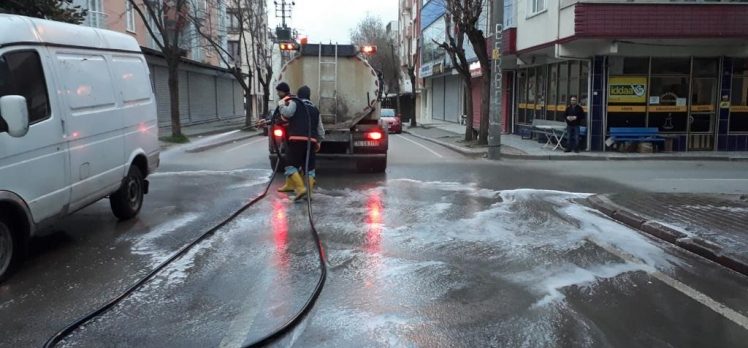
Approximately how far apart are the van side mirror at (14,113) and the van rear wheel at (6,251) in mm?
824

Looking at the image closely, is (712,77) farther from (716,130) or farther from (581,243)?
(581,243)

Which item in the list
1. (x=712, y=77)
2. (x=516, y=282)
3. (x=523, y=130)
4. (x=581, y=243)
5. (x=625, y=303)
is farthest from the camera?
(x=523, y=130)

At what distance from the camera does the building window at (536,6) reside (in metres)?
20.5

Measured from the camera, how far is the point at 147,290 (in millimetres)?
5395

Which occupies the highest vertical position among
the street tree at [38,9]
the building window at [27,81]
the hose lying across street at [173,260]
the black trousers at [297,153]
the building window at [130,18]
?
the building window at [130,18]

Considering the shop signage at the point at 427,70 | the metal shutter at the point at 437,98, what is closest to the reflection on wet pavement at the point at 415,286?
the shop signage at the point at 427,70

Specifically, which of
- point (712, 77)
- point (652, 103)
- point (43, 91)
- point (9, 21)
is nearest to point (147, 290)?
point (43, 91)

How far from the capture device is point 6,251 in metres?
5.62

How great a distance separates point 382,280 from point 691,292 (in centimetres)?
262

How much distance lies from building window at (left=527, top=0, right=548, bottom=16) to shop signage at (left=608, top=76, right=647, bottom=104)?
10.6 ft

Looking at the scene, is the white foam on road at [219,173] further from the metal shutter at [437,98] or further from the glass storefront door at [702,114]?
the metal shutter at [437,98]

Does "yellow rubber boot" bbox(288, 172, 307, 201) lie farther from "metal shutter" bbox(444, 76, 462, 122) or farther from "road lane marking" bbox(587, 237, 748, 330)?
"metal shutter" bbox(444, 76, 462, 122)

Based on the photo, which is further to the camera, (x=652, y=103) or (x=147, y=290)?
(x=652, y=103)

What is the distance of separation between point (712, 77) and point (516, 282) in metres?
16.4
